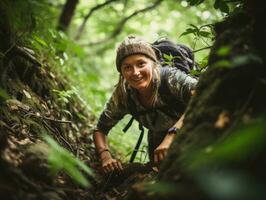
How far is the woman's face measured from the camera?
11.7ft

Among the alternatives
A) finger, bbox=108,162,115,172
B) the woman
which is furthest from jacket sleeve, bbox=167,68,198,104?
finger, bbox=108,162,115,172

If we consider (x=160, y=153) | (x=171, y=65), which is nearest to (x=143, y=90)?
(x=171, y=65)

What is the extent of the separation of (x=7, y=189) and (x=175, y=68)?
8.51 feet

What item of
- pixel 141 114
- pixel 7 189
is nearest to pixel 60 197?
pixel 7 189

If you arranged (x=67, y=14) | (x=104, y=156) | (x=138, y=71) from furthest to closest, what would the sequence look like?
(x=67, y=14) → (x=104, y=156) → (x=138, y=71)

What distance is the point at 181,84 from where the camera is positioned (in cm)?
342

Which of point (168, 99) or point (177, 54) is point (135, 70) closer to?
point (168, 99)

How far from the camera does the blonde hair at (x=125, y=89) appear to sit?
3.56 metres

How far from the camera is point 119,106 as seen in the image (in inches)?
156

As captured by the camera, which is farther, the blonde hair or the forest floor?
the blonde hair

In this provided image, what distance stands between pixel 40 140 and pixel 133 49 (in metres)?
1.48

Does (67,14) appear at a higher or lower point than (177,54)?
higher

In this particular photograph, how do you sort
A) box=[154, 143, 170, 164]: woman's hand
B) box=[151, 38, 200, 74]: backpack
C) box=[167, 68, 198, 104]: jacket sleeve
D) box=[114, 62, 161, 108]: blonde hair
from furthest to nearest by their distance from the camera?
box=[151, 38, 200, 74]: backpack, box=[114, 62, 161, 108]: blonde hair, box=[167, 68, 198, 104]: jacket sleeve, box=[154, 143, 170, 164]: woman's hand

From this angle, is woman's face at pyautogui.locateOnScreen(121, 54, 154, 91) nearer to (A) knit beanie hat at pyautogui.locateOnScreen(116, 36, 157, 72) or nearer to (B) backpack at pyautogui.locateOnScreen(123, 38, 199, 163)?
(A) knit beanie hat at pyautogui.locateOnScreen(116, 36, 157, 72)
